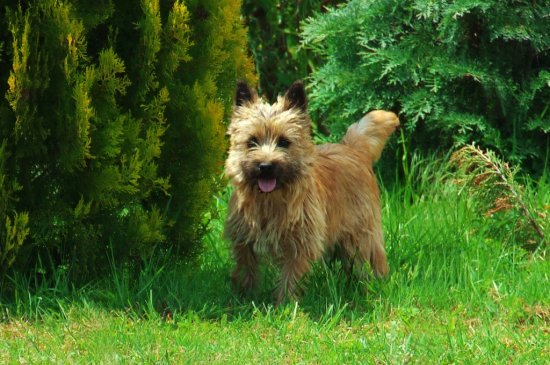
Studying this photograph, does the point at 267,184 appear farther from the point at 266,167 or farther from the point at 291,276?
the point at 291,276

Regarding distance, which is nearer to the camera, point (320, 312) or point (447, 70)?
point (320, 312)

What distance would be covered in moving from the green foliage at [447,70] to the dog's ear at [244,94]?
237 centimetres

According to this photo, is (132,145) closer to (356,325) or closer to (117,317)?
(117,317)

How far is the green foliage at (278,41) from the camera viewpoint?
10.3 m

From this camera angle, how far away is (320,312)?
627 cm

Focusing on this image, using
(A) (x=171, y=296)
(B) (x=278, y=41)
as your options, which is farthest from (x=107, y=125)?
(B) (x=278, y=41)

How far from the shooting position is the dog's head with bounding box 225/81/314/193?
605cm

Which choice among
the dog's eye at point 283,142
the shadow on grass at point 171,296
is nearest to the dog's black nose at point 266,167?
the dog's eye at point 283,142

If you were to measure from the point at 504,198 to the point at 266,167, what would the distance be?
2243mm

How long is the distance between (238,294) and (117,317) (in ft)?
2.71

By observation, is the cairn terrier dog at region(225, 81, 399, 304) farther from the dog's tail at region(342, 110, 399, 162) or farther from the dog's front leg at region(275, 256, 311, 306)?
the dog's tail at region(342, 110, 399, 162)

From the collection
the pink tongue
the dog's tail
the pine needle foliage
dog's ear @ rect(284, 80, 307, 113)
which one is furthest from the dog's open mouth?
the pine needle foliage

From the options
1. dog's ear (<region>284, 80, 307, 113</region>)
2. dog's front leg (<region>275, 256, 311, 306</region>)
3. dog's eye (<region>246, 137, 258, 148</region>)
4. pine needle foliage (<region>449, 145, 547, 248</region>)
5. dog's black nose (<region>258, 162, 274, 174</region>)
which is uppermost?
dog's ear (<region>284, 80, 307, 113</region>)

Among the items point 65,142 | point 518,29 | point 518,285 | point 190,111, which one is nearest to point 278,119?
point 190,111
